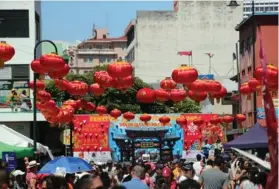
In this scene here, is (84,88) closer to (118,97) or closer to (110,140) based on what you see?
(110,140)

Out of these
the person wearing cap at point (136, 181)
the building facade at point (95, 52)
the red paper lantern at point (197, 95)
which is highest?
the building facade at point (95, 52)

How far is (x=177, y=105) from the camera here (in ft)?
250

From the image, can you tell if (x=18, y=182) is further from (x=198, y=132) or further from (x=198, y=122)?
(x=198, y=132)

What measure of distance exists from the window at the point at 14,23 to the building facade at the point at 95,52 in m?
114

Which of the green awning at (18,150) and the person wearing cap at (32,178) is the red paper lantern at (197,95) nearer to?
the green awning at (18,150)

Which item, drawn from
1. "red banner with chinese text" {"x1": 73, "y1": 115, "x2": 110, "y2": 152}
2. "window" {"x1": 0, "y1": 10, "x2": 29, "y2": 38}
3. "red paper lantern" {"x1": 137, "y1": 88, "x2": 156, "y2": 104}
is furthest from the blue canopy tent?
"window" {"x1": 0, "y1": 10, "x2": 29, "y2": 38}

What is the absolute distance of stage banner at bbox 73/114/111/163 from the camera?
Result: 48.2 metres

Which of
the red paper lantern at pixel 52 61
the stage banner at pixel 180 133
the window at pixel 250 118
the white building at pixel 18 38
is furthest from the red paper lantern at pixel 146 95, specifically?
the window at pixel 250 118

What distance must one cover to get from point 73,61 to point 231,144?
147 meters

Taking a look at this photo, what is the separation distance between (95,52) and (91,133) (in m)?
121

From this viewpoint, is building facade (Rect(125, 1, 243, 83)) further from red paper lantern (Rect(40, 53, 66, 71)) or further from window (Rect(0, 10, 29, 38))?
red paper lantern (Rect(40, 53, 66, 71))

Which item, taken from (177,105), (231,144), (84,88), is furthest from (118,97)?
(231,144)

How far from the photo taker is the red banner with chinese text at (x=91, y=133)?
159 ft

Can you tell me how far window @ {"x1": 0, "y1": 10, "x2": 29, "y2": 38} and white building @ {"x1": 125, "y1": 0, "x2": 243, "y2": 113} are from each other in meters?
37.8
